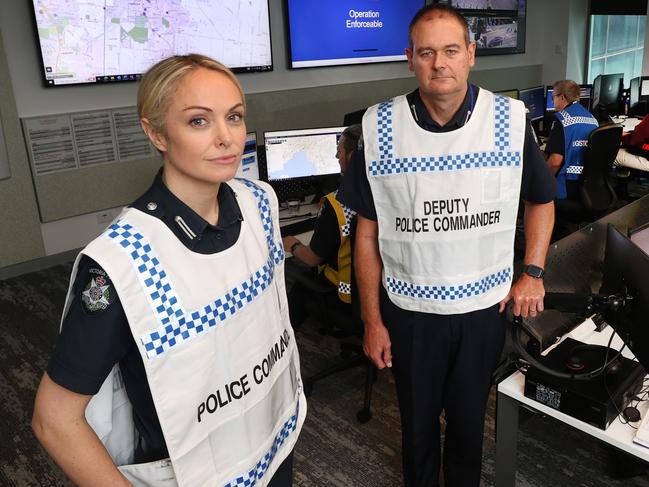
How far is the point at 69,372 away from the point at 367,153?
3.32 ft

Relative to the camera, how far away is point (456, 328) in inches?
62.6

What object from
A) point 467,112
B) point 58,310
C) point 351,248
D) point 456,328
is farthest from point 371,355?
point 58,310

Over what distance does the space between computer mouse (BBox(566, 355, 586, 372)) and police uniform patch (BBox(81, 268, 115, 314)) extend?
1.16 meters

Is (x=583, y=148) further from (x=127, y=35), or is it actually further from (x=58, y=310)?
(x=58, y=310)

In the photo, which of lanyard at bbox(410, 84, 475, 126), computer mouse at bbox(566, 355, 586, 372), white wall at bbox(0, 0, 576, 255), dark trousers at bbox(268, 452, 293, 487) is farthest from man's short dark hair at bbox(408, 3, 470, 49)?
white wall at bbox(0, 0, 576, 255)

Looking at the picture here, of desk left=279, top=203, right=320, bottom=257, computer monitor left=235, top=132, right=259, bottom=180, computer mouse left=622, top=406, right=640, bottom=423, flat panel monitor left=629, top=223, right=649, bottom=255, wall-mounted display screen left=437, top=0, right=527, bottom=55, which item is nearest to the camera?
computer mouse left=622, top=406, right=640, bottom=423

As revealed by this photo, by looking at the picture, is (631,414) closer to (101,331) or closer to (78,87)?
(101,331)

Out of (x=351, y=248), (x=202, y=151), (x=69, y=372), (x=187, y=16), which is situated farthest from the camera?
(x=187, y=16)

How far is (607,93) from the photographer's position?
6348 millimetres

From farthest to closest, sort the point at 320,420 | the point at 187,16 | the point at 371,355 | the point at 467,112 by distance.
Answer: the point at 187,16
the point at 320,420
the point at 371,355
the point at 467,112

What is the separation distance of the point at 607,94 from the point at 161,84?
6585 millimetres

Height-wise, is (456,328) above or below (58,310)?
above

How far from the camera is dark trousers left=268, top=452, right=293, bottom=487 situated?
125cm

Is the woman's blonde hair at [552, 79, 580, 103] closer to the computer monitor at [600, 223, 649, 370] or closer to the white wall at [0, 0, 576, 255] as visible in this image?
the white wall at [0, 0, 576, 255]
